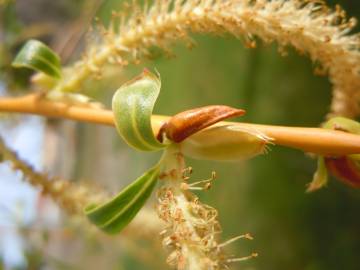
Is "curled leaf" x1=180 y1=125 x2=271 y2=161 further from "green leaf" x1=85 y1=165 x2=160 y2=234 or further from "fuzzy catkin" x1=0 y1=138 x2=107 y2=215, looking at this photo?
"fuzzy catkin" x1=0 y1=138 x2=107 y2=215

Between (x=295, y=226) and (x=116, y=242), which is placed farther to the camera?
(x=116, y=242)

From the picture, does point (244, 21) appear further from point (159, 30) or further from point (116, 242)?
point (116, 242)

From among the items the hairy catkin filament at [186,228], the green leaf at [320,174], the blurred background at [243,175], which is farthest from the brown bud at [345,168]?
the blurred background at [243,175]

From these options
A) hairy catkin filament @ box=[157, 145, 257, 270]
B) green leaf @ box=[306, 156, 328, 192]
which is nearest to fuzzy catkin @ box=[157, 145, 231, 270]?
hairy catkin filament @ box=[157, 145, 257, 270]

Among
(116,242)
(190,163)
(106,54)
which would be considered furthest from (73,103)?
(116,242)

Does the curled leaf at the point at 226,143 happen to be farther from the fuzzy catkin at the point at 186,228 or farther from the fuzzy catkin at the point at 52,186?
the fuzzy catkin at the point at 52,186

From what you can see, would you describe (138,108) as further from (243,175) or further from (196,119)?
(243,175)
